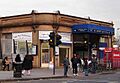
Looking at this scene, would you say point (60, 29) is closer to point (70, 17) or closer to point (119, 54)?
point (70, 17)

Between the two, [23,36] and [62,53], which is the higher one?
[23,36]

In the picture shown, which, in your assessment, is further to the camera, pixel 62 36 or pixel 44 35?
pixel 62 36

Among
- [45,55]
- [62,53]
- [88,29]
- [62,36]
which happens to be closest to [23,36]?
[45,55]

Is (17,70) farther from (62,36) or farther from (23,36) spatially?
(62,36)

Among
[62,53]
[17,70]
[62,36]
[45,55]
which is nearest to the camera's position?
[17,70]

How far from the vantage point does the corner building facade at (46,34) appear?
43.9 m

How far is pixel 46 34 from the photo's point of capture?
44094 mm

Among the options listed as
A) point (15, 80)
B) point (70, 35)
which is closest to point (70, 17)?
point (70, 35)

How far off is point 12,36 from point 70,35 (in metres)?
7.22

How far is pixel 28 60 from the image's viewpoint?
30.8 meters

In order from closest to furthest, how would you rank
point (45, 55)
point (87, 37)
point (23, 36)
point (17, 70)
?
point (17, 70), point (45, 55), point (23, 36), point (87, 37)

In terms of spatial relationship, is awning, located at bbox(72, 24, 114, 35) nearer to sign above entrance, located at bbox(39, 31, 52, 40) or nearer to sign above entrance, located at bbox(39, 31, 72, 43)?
sign above entrance, located at bbox(39, 31, 72, 43)

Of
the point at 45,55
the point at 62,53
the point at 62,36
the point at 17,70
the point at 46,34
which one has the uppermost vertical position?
the point at 46,34

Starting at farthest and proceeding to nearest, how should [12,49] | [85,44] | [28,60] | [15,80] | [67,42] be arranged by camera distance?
[85,44] → [67,42] → [12,49] → [28,60] → [15,80]
